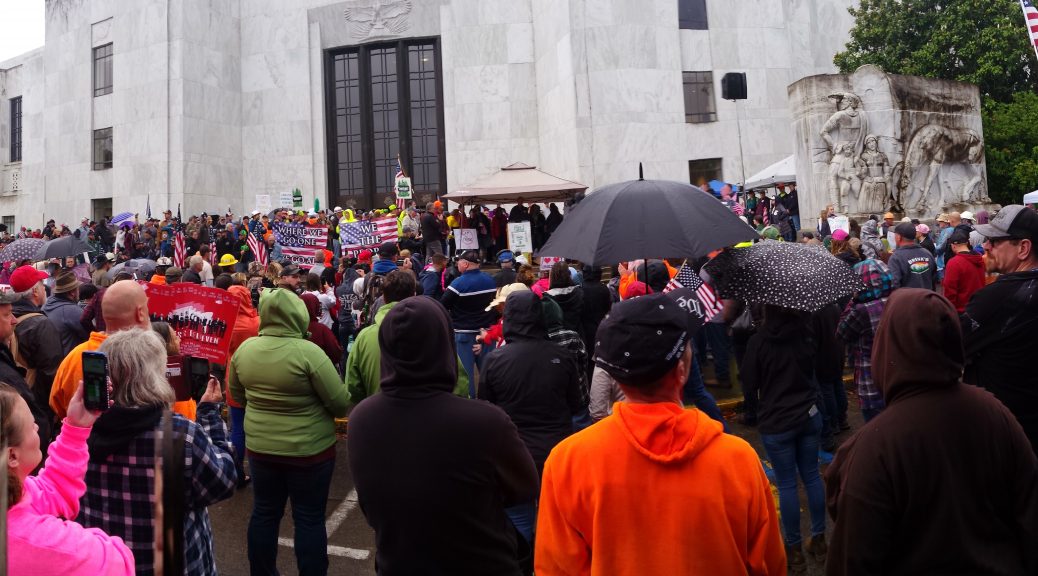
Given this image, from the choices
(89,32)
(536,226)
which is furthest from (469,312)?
(89,32)

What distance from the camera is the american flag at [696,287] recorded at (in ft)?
21.7

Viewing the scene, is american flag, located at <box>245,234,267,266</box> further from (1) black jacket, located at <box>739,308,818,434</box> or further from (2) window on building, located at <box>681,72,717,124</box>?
(2) window on building, located at <box>681,72,717,124</box>

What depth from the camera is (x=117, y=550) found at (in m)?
2.10

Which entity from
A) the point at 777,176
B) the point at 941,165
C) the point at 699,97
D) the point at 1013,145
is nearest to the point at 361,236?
the point at 777,176

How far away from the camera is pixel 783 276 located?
184 inches

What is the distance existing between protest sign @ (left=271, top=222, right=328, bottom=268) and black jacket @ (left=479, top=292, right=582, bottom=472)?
979 centimetres

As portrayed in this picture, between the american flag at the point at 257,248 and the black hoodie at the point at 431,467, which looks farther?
the american flag at the point at 257,248

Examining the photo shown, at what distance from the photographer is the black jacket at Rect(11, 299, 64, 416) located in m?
5.02

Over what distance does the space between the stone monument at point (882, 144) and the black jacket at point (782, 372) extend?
12.6 metres

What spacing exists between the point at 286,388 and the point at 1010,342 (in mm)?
3783

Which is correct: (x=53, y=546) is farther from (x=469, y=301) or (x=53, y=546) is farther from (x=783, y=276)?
(x=469, y=301)

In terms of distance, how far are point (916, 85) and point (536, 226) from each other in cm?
891

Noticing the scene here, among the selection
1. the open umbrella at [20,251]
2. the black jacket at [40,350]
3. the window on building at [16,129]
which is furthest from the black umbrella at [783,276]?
the window on building at [16,129]

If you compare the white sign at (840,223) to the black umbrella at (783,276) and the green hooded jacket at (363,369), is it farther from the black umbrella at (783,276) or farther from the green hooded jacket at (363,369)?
the green hooded jacket at (363,369)
